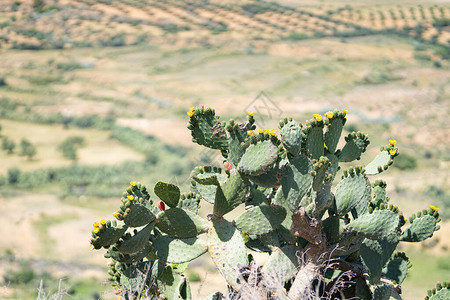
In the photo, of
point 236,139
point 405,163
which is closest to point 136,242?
point 236,139

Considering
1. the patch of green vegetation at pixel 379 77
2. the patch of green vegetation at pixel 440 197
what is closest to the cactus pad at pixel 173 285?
the patch of green vegetation at pixel 440 197

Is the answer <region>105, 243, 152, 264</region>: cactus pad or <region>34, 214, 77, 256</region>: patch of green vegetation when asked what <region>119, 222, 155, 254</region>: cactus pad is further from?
<region>34, 214, 77, 256</region>: patch of green vegetation

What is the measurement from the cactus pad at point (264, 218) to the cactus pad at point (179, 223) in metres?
0.29

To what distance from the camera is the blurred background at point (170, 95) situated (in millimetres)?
14641

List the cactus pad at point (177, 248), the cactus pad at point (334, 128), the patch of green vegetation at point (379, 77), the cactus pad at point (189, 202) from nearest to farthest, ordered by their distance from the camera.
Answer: the cactus pad at point (177, 248), the cactus pad at point (334, 128), the cactus pad at point (189, 202), the patch of green vegetation at point (379, 77)

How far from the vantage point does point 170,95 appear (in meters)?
27.8

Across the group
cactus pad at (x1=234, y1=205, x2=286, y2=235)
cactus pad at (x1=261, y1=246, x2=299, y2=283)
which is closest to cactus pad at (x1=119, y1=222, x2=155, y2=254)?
cactus pad at (x1=234, y1=205, x2=286, y2=235)

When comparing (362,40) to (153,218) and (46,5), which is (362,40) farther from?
(153,218)

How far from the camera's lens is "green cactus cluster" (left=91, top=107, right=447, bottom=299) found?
3.22m

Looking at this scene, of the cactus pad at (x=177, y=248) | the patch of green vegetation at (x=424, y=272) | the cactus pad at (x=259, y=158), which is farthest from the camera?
the patch of green vegetation at (x=424, y=272)

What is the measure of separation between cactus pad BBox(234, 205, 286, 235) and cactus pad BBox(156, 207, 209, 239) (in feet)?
0.95

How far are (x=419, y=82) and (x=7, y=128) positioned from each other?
18866 mm

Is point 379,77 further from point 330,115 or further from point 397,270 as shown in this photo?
point 330,115

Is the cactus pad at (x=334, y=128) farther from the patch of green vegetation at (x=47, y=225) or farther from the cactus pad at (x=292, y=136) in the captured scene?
the patch of green vegetation at (x=47, y=225)
